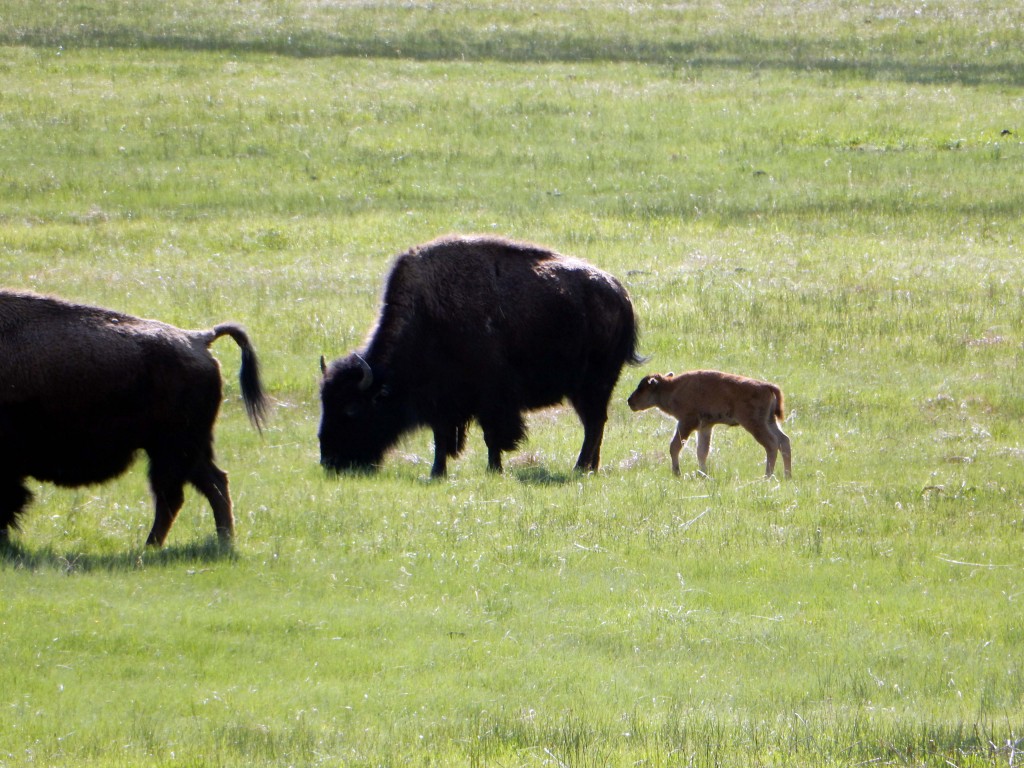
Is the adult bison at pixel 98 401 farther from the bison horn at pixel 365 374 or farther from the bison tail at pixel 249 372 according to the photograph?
the bison horn at pixel 365 374

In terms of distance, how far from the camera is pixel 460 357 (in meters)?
13.5

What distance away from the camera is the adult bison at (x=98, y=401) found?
9844mm

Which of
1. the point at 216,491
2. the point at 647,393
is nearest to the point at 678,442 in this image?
the point at 647,393

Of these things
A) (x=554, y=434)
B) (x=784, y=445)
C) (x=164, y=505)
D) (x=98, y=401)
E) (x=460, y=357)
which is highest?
(x=98, y=401)

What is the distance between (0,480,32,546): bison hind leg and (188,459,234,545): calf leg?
3.78 ft

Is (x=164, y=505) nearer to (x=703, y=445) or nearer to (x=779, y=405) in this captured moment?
(x=703, y=445)

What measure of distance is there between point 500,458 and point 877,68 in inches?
1164

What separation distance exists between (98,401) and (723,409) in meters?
6.06

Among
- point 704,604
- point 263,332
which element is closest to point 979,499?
point 704,604

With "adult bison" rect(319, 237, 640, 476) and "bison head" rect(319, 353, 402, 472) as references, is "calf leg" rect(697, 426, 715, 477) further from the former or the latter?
"bison head" rect(319, 353, 402, 472)

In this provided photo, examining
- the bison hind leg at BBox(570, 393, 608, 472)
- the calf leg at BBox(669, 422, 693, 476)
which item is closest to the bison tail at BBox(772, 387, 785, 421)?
the calf leg at BBox(669, 422, 693, 476)

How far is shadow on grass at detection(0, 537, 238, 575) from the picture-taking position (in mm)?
9195

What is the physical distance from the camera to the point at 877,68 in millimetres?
39625

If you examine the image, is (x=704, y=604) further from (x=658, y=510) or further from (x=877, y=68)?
(x=877, y=68)
